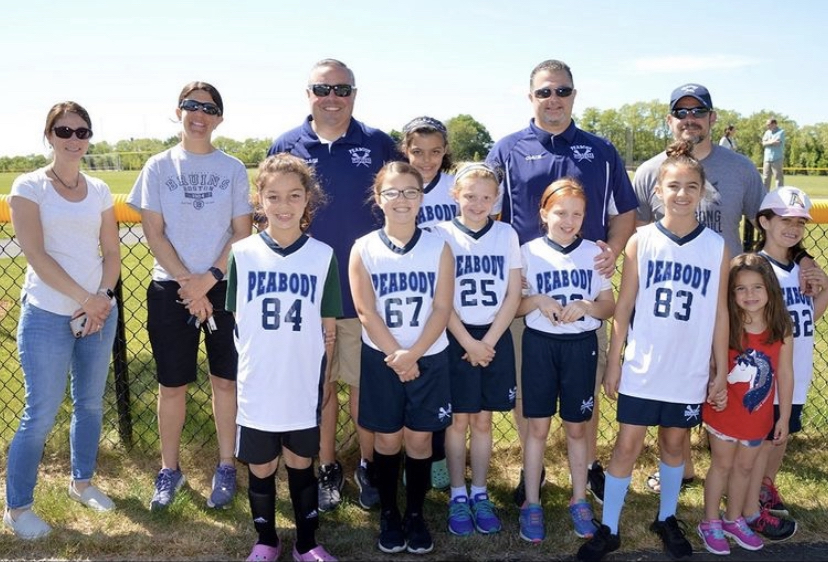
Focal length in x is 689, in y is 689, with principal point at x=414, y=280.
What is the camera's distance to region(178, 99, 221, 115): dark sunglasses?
3.51 meters

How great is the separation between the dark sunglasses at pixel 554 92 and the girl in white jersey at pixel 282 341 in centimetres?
137

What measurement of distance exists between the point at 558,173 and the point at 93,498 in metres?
3.05

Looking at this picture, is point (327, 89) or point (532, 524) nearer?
point (532, 524)

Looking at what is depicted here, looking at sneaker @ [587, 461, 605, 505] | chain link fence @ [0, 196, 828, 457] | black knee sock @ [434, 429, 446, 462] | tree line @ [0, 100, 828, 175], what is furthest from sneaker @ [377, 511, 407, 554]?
tree line @ [0, 100, 828, 175]

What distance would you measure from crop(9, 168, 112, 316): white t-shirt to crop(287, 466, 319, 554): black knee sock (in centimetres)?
138

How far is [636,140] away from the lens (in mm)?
75062

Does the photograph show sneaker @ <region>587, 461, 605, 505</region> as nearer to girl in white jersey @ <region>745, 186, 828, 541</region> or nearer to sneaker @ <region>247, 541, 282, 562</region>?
girl in white jersey @ <region>745, 186, 828, 541</region>

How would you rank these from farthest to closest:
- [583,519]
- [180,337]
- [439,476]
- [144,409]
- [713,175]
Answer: [144,409]
[439,476]
[713,175]
[180,337]
[583,519]

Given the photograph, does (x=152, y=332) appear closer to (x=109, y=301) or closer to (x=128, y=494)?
(x=109, y=301)

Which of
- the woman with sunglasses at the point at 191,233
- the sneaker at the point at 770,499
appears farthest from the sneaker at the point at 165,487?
the sneaker at the point at 770,499

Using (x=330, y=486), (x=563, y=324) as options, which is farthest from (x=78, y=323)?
(x=563, y=324)

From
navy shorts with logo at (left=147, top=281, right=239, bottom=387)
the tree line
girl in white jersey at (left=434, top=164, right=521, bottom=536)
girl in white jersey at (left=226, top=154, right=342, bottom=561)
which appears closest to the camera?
girl in white jersey at (left=226, top=154, right=342, bottom=561)

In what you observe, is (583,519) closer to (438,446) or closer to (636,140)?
(438,446)

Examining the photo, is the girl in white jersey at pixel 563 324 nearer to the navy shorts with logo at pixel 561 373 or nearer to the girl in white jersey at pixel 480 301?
the navy shorts with logo at pixel 561 373
